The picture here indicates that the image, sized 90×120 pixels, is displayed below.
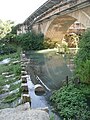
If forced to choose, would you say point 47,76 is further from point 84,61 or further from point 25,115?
point 25,115

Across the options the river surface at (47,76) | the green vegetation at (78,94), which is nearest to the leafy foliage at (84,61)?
the green vegetation at (78,94)

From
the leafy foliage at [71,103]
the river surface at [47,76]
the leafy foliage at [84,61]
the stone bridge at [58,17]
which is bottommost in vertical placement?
the river surface at [47,76]

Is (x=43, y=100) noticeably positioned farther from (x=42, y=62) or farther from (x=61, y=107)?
(x=42, y=62)

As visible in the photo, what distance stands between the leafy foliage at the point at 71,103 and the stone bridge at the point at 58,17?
27.3 feet

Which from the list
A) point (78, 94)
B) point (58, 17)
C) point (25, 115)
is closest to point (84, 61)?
point (78, 94)

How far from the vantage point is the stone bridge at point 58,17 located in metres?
20.8

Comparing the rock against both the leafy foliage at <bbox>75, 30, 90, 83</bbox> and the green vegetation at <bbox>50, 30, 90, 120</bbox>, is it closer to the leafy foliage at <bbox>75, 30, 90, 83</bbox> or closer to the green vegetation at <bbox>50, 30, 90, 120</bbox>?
the green vegetation at <bbox>50, 30, 90, 120</bbox>

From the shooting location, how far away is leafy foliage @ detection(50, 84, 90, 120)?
10008mm

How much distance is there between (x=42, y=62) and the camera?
2488cm

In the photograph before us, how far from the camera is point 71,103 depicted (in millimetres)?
10898

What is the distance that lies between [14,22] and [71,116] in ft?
162

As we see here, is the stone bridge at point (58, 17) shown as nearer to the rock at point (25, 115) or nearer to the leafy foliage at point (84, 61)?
the leafy foliage at point (84, 61)

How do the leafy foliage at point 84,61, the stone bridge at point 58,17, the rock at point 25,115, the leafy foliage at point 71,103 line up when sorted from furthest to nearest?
the stone bridge at point 58,17 → the leafy foliage at point 84,61 → the leafy foliage at point 71,103 → the rock at point 25,115

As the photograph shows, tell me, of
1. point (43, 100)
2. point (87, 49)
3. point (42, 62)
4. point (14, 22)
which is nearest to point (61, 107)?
point (43, 100)
